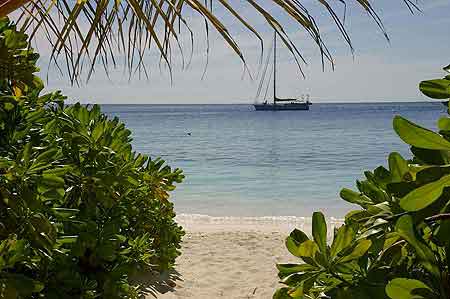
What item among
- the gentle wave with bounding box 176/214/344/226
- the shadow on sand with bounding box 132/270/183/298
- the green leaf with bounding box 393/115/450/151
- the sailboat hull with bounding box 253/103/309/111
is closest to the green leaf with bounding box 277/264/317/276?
the green leaf with bounding box 393/115/450/151

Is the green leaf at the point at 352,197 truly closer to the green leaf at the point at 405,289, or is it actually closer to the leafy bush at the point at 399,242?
the leafy bush at the point at 399,242

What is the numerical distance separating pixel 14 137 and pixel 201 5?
3.46 ft

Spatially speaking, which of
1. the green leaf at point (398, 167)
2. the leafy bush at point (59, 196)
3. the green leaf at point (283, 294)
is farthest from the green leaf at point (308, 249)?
the leafy bush at point (59, 196)

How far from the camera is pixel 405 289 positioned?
67 cm

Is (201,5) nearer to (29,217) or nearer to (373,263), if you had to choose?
(373,263)

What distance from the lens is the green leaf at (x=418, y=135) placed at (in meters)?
0.68

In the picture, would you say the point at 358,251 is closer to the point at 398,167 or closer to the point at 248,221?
the point at 398,167

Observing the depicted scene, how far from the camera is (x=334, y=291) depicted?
90 cm

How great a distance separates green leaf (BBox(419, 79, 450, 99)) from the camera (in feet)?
2.69

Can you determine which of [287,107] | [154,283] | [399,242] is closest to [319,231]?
[399,242]

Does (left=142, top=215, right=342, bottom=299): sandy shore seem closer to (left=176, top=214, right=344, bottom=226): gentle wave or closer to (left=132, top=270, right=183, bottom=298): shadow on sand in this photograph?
(left=132, top=270, right=183, bottom=298): shadow on sand

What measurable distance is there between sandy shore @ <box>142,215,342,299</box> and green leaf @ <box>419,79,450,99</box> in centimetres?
297

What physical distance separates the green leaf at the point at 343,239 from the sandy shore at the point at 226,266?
2.79m

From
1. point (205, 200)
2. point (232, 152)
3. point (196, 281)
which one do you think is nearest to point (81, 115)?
point (196, 281)
